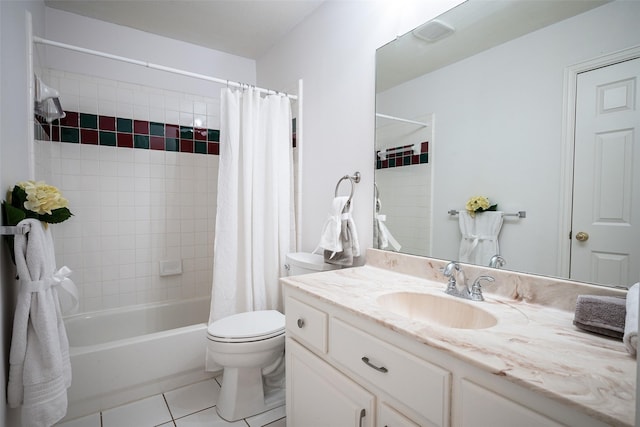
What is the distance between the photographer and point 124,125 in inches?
93.7

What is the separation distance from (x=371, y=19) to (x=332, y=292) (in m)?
1.45

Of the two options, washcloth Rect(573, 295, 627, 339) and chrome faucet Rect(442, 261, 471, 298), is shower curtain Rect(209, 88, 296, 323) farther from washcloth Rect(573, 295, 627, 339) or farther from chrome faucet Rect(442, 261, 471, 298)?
washcloth Rect(573, 295, 627, 339)

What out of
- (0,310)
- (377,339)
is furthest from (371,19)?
(0,310)

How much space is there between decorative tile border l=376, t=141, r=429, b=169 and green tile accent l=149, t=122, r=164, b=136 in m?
1.82

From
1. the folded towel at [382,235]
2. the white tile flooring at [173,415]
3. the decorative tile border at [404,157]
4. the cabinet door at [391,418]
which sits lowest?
the white tile flooring at [173,415]

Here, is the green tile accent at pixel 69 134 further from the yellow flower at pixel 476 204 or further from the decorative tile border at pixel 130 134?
the yellow flower at pixel 476 204

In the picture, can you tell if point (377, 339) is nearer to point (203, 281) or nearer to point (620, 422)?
point (620, 422)

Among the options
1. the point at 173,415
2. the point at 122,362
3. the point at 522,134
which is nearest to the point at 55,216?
the point at 122,362

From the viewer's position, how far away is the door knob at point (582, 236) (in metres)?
0.98

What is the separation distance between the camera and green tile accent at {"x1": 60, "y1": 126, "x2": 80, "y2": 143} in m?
2.16

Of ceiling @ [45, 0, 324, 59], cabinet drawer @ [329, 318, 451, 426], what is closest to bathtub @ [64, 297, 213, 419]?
cabinet drawer @ [329, 318, 451, 426]

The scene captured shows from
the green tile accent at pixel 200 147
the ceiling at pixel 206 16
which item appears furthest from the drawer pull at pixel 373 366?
the green tile accent at pixel 200 147

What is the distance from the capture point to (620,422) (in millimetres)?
487

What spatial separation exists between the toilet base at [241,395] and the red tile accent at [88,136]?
1.87 m
